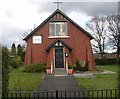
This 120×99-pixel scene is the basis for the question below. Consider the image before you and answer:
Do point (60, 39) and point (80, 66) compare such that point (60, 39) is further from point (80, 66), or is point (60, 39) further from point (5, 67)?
point (5, 67)

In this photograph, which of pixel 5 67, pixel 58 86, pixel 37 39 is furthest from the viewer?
pixel 37 39

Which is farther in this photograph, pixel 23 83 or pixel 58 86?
pixel 23 83

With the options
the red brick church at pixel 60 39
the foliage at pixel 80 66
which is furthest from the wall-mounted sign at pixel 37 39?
the foliage at pixel 80 66

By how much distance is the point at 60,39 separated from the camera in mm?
31688

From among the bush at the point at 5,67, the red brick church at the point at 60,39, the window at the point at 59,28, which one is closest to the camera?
the bush at the point at 5,67

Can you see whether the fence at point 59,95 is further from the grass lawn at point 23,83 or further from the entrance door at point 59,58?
the entrance door at point 59,58

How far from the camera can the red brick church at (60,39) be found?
31.9 m

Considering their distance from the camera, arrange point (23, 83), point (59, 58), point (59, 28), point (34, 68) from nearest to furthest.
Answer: point (23, 83)
point (34, 68)
point (59, 58)
point (59, 28)

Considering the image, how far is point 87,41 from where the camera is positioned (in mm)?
32406

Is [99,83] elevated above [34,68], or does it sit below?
below

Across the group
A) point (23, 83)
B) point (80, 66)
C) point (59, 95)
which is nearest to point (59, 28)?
point (80, 66)

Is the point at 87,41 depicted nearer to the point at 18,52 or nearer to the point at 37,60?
the point at 37,60

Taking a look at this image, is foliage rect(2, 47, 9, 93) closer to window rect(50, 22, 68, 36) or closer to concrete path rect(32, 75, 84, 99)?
concrete path rect(32, 75, 84, 99)

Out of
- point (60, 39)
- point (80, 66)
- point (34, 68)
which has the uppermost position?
point (60, 39)
